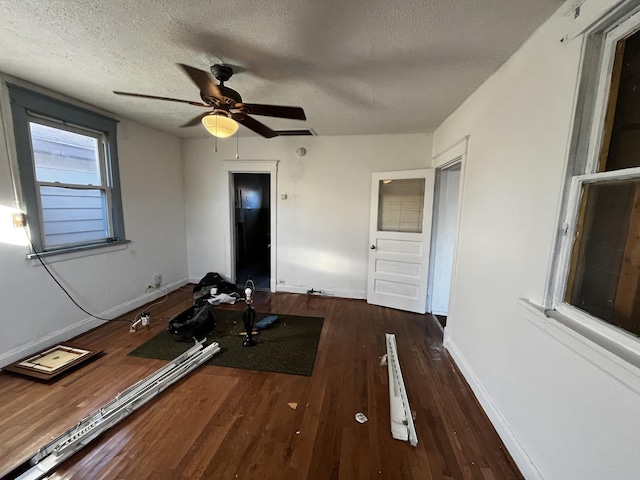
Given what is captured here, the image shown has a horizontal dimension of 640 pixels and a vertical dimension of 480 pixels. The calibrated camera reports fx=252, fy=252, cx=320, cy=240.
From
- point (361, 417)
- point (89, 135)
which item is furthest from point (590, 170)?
point (89, 135)

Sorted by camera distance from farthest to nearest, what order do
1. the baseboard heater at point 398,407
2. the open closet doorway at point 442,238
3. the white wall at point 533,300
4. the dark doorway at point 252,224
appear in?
the dark doorway at point 252,224 < the open closet doorway at point 442,238 < the baseboard heater at point 398,407 < the white wall at point 533,300

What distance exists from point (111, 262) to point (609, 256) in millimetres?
4417

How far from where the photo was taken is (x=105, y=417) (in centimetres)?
165

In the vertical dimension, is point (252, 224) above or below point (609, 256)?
below

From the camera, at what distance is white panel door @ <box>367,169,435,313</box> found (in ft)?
11.2

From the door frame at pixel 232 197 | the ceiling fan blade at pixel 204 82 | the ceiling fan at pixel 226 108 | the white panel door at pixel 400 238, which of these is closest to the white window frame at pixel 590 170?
the ceiling fan at pixel 226 108

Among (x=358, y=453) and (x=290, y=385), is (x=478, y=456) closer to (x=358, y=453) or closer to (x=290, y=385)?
(x=358, y=453)

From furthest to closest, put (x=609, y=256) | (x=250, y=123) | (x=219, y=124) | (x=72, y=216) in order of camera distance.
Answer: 1. (x=72, y=216)
2. (x=250, y=123)
3. (x=219, y=124)
4. (x=609, y=256)

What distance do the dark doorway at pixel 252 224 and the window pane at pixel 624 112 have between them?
15.7ft

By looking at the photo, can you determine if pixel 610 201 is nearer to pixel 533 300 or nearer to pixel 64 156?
pixel 533 300

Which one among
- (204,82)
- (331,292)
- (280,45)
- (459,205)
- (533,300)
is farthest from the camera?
(331,292)

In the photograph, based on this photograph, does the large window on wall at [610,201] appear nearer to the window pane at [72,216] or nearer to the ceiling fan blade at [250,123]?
the ceiling fan blade at [250,123]

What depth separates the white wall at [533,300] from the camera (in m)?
1.01

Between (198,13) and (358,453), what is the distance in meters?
2.70
